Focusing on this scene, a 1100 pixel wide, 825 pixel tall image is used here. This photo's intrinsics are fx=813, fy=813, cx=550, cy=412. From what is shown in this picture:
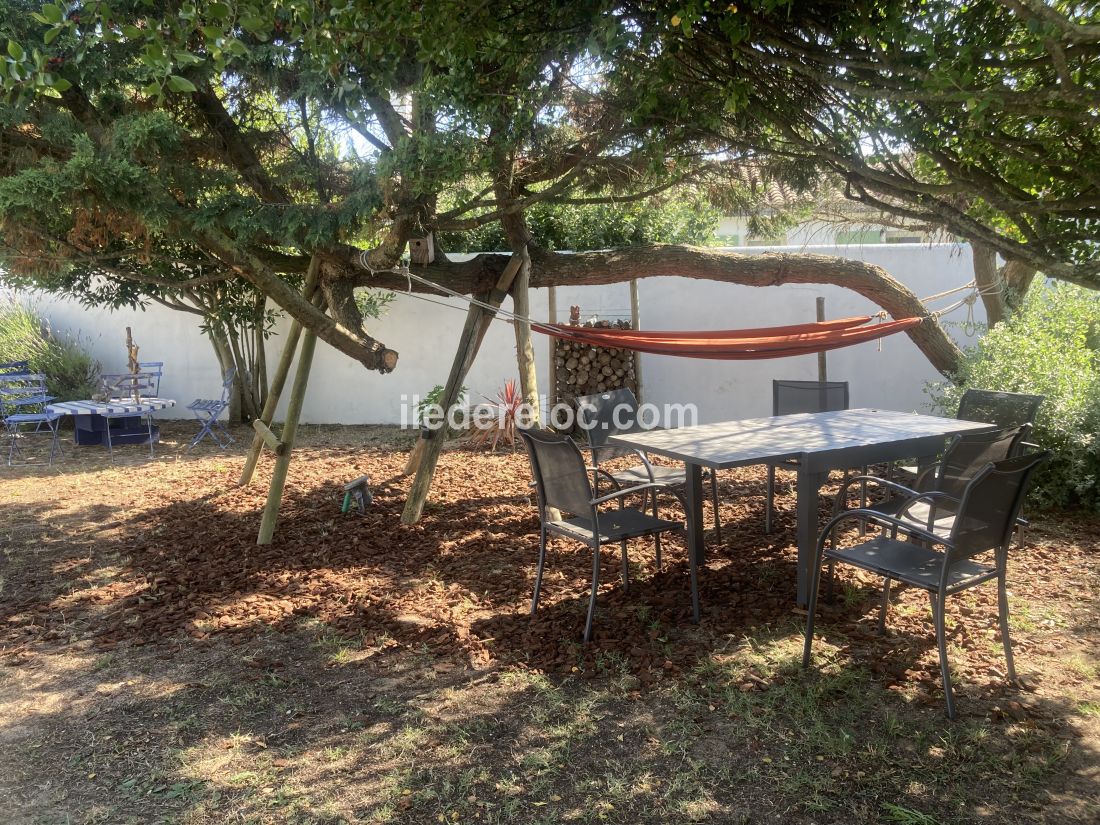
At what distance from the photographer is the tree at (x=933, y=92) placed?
2.05 meters

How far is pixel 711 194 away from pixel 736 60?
8.89ft

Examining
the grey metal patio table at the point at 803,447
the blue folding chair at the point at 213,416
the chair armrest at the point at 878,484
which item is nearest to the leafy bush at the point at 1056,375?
the grey metal patio table at the point at 803,447

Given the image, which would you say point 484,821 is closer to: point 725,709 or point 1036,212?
point 725,709

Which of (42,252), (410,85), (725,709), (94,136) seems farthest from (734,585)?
(42,252)

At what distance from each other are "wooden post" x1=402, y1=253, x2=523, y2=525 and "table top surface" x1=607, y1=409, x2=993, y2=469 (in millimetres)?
1372

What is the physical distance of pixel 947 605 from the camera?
326 centimetres

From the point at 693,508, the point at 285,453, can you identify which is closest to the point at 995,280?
the point at 693,508

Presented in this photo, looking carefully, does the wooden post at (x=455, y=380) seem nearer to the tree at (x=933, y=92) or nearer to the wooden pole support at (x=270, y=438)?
the wooden pole support at (x=270, y=438)

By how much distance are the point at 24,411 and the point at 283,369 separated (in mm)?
4940

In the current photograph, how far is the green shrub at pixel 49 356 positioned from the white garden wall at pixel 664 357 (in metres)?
0.65

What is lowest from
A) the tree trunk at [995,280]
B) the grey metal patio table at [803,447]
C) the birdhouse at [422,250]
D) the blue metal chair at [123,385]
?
the grey metal patio table at [803,447]

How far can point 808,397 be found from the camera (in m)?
4.80

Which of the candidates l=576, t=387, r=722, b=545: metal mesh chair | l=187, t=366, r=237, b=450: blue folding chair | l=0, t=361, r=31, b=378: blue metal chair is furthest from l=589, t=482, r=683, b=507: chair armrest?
l=0, t=361, r=31, b=378: blue metal chair

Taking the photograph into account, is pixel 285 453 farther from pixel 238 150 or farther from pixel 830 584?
pixel 830 584
